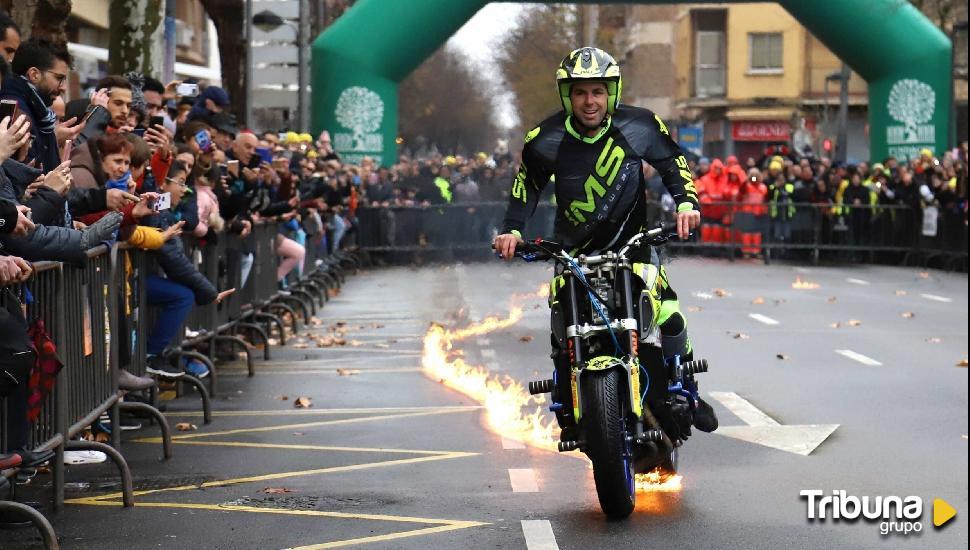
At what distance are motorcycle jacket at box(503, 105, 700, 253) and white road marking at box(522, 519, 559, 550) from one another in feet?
4.56

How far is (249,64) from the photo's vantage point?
29.5 meters

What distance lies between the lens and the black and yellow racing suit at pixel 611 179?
331 inches

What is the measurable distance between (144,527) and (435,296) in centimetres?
1556

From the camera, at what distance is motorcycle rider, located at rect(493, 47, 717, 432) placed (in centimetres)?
834

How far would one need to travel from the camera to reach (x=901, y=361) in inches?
585

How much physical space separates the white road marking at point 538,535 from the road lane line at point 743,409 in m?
3.43

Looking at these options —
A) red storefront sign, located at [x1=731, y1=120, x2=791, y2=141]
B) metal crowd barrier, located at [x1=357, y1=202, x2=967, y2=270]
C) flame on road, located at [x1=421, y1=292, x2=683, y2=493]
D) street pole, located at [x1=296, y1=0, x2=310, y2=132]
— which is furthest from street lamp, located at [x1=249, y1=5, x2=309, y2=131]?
red storefront sign, located at [x1=731, y1=120, x2=791, y2=141]

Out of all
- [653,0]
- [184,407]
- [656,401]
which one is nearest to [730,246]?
[653,0]

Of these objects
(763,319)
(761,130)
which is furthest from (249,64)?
(761,130)

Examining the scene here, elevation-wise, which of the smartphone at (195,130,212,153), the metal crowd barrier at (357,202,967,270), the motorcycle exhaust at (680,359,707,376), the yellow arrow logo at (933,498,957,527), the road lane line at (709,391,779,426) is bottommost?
the yellow arrow logo at (933,498,957,527)

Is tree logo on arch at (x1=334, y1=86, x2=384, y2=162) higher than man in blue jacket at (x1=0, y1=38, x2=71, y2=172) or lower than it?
higher

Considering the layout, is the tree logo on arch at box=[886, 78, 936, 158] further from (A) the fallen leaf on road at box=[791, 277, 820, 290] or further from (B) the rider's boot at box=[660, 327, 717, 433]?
(B) the rider's boot at box=[660, 327, 717, 433]

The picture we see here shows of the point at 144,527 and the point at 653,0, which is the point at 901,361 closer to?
the point at 144,527

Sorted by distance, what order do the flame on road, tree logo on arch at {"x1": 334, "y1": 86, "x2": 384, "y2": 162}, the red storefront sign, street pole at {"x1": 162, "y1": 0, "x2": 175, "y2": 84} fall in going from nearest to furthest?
the flame on road < street pole at {"x1": 162, "y1": 0, "x2": 175, "y2": 84} < tree logo on arch at {"x1": 334, "y1": 86, "x2": 384, "y2": 162} < the red storefront sign
